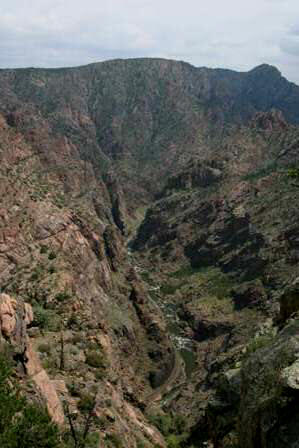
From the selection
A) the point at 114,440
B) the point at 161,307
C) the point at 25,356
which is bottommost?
the point at 161,307

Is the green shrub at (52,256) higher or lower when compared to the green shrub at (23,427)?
lower

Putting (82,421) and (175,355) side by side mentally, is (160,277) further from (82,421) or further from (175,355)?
(82,421)

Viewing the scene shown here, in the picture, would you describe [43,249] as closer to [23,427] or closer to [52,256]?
[52,256]

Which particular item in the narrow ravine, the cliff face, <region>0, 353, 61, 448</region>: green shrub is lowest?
the narrow ravine

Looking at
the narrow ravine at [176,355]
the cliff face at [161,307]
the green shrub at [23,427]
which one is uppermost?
the green shrub at [23,427]

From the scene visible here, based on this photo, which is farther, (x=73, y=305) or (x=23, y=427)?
(x=73, y=305)

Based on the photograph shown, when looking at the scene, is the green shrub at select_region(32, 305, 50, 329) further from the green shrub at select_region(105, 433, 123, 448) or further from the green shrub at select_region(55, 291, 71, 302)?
the green shrub at select_region(105, 433, 123, 448)

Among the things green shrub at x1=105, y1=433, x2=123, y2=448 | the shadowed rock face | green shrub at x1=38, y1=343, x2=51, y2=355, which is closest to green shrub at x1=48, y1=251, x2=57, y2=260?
green shrub at x1=38, y1=343, x2=51, y2=355

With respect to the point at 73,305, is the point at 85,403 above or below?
above

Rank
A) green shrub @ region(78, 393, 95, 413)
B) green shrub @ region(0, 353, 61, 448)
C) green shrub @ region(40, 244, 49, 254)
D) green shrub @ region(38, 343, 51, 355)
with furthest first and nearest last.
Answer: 1. green shrub @ region(40, 244, 49, 254)
2. green shrub @ region(38, 343, 51, 355)
3. green shrub @ region(78, 393, 95, 413)
4. green shrub @ region(0, 353, 61, 448)

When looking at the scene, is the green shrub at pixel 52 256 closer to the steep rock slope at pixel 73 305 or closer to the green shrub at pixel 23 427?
the steep rock slope at pixel 73 305

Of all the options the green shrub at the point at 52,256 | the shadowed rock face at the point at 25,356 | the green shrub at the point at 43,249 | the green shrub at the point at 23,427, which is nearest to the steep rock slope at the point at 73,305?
the green shrub at the point at 52,256

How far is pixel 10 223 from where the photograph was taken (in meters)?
94.6

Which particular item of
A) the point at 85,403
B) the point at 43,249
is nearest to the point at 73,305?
the point at 43,249
